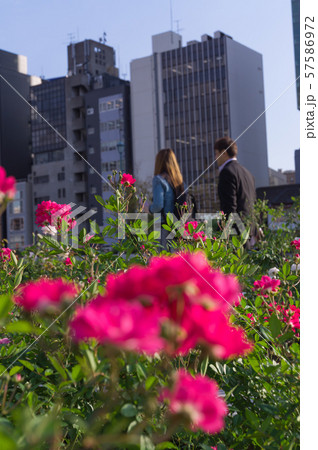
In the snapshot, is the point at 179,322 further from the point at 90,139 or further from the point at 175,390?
the point at 90,139

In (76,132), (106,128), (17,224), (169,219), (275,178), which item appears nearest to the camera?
(169,219)

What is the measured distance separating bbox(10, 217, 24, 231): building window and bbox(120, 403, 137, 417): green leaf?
44801mm

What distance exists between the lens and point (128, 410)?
59cm

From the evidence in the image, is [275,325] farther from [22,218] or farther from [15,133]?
[15,133]

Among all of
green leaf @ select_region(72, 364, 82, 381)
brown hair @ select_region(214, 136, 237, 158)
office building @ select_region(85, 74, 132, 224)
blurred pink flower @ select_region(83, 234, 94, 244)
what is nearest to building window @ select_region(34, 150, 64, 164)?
office building @ select_region(85, 74, 132, 224)

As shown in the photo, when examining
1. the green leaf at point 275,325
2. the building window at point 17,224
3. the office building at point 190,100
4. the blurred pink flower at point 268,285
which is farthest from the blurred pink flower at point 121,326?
the building window at point 17,224

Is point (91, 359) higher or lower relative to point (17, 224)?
lower

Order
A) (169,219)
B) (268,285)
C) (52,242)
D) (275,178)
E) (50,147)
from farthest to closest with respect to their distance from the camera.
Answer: (275,178) < (50,147) < (169,219) < (52,242) < (268,285)

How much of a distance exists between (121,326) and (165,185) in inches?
96.4

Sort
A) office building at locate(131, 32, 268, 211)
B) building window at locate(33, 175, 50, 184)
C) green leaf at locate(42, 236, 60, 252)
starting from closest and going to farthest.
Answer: green leaf at locate(42, 236, 60, 252) < office building at locate(131, 32, 268, 211) < building window at locate(33, 175, 50, 184)

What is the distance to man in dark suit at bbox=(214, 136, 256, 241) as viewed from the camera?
310 cm

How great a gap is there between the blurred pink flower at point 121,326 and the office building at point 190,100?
3889cm

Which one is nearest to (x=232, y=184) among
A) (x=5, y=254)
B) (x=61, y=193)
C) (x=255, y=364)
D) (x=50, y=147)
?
(x=5, y=254)

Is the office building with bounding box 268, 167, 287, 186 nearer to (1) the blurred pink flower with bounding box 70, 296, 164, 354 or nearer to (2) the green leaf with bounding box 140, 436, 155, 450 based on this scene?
(2) the green leaf with bounding box 140, 436, 155, 450
